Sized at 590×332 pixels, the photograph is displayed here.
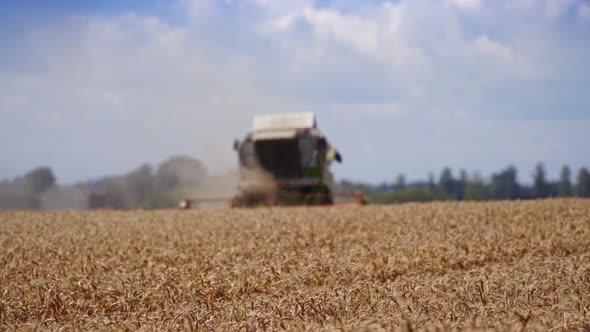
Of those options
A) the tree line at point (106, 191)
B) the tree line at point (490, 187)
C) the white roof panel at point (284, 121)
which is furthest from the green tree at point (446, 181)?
the white roof panel at point (284, 121)

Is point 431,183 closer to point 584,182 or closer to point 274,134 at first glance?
point 584,182

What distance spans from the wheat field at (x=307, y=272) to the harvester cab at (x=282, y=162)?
7199 mm

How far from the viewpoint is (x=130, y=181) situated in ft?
252

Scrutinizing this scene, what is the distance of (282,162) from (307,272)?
14.4 metres

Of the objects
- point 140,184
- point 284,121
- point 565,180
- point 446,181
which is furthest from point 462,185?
point 284,121

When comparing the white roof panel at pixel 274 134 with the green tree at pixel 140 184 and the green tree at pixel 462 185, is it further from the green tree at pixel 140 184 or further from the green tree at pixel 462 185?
the green tree at pixel 462 185

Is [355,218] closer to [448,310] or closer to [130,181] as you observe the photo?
[448,310]

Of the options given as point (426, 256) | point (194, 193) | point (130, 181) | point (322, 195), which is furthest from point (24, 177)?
point (426, 256)

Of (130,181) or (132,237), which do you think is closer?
(132,237)

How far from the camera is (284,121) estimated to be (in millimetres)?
21984

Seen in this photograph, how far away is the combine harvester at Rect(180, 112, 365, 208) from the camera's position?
21.4m

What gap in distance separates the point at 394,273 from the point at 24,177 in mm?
74992

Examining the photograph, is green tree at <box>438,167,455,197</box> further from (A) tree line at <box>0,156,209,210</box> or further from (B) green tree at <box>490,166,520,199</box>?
(A) tree line at <box>0,156,209,210</box>

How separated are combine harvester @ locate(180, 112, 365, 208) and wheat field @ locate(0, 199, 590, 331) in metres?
7.20
